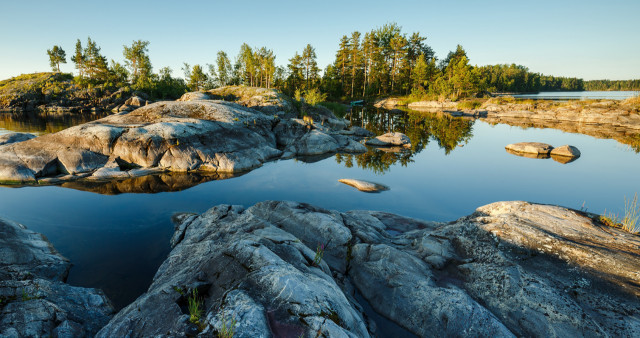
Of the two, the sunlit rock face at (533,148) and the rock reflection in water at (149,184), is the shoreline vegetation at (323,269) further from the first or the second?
the sunlit rock face at (533,148)

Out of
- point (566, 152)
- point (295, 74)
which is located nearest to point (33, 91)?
point (295, 74)

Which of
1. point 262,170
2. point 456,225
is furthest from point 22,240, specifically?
point 456,225

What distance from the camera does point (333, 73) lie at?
96312mm

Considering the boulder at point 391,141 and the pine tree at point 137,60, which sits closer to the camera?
the boulder at point 391,141

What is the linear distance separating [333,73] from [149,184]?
89.5 m

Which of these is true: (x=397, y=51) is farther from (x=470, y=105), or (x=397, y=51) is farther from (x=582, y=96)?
(x=582, y=96)

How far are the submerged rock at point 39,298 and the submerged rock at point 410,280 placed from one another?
110cm

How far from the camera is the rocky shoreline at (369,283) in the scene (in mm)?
4289

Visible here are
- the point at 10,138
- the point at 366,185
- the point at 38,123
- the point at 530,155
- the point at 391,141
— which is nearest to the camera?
the point at 366,185

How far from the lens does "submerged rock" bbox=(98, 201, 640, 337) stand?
13.9 feet

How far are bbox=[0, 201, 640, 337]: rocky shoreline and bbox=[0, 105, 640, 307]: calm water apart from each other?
140 cm

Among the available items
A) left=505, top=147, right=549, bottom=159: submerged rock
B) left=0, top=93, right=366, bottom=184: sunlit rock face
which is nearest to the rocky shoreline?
left=0, top=93, right=366, bottom=184: sunlit rock face

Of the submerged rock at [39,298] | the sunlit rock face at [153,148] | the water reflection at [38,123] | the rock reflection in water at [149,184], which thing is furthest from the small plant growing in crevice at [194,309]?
the water reflection at [38,123]

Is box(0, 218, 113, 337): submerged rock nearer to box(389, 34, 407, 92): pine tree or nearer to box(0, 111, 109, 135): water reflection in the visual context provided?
box(0, 111, 109, 135): water reflection
